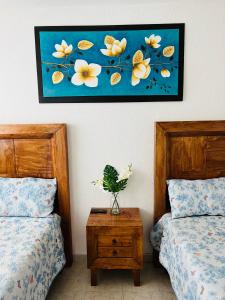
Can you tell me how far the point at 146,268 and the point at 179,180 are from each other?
2.83 feet

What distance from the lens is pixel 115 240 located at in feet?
7.43

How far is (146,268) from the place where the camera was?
256 cm

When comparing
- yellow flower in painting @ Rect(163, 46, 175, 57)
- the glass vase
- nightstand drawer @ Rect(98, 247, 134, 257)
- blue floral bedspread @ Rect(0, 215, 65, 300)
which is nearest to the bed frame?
the glass vase

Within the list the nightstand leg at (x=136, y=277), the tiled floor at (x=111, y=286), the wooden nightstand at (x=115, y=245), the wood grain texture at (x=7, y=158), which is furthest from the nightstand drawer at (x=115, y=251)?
the wood grain texture at (x=7, y=158)

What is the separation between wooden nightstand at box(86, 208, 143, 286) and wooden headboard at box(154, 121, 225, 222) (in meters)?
0.39

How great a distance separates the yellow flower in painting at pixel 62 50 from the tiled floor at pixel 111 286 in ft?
6.18

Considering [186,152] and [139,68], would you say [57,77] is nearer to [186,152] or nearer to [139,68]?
[139,68]

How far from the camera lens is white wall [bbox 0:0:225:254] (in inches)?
91.4

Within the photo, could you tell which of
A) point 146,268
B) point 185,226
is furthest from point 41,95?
point 146,268

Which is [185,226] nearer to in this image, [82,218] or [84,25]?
[82,218]

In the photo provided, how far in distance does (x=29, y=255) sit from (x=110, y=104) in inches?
53.2

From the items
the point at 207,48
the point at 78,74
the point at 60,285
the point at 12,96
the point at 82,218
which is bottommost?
the point at 60,285

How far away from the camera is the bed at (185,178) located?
1.86 meters

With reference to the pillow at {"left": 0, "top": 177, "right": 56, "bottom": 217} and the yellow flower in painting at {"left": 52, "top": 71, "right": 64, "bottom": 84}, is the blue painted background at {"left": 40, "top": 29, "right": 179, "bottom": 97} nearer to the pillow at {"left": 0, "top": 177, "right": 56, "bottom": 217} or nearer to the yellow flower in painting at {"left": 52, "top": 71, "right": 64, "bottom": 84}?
the yellow flower in painting at {"left": 52, "top": 71, "right": 64, "bottom": 84}
